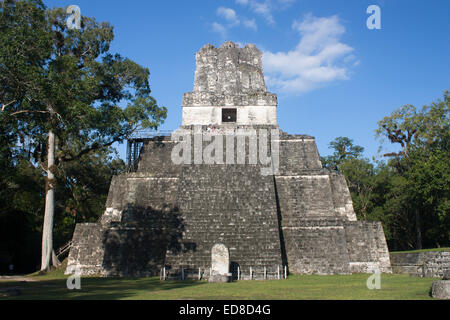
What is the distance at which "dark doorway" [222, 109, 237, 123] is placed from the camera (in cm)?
2091

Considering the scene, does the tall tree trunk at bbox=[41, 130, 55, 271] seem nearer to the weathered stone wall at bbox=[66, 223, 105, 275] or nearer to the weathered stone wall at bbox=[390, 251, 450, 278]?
the weathered stone wall at bbox=[66, 223, 105, 275]

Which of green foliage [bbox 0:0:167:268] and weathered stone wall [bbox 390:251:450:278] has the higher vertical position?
green foliage [bbox 0:0:167:268]

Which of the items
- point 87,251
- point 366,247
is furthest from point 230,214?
point 87,251

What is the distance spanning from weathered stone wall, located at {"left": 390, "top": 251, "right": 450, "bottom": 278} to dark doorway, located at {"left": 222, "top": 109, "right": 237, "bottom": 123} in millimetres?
10110

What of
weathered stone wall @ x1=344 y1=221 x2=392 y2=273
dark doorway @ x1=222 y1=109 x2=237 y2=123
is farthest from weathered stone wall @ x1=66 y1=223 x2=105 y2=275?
dark doorway @ x1=222 y1=109 x2=237 y2=123

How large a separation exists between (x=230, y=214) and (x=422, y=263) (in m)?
5.87

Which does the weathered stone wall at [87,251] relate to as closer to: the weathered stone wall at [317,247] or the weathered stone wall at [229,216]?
the weathered stone wall at [229,216]

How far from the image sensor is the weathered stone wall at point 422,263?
10.7m

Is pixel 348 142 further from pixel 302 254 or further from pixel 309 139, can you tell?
pixel 302 254

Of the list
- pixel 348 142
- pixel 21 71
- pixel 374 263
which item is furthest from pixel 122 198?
pixel 348 142

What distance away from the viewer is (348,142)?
3428cm

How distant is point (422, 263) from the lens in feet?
39.9

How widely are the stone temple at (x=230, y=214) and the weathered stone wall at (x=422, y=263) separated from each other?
0.47 meters

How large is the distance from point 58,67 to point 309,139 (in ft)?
34.5
